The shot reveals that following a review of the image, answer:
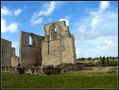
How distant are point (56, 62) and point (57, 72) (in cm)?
1782

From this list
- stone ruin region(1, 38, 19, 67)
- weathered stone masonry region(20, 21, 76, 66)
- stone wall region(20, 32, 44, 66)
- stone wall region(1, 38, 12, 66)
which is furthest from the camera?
stone wall region(20, 32, 44, 66)

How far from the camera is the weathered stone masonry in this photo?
40.2 meters

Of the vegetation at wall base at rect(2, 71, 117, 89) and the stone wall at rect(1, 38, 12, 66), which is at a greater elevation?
the stone wall at rect(1, 38, 12, 66)

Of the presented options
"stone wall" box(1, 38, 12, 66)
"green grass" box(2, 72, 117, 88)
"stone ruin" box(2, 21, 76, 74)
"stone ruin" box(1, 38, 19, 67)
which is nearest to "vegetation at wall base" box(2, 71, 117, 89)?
"green grass" box(2, 72, 117, 88)

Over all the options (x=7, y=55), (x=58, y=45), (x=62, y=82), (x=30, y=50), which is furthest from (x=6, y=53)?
(x=62, y=82)

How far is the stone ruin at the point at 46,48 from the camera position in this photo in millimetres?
40375

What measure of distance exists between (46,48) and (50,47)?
2.80 feet

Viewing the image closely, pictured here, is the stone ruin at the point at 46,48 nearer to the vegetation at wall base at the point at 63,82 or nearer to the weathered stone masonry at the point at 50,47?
the weathered stone masonry at the point at 50,47

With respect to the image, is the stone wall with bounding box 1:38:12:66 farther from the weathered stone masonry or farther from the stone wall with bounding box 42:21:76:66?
the stone wall with bounding box 42:21:76:66

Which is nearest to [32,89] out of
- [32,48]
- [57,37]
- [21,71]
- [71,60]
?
[21,71]

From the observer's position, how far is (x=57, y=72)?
23781 millimetres

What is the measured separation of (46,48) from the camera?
142 feet

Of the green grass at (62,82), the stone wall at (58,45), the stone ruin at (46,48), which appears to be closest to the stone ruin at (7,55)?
the stone ruin at (46,48)

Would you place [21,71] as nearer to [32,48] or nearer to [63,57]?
[63,57]
